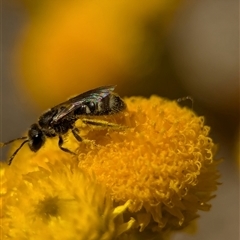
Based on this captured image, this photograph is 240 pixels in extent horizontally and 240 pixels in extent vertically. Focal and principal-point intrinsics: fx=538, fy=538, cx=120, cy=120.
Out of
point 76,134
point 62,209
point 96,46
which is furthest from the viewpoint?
point 96,46

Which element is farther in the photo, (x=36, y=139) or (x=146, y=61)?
(x=146, y=61)

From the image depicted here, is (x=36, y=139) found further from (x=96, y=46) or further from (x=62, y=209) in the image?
(x=96, y=46)

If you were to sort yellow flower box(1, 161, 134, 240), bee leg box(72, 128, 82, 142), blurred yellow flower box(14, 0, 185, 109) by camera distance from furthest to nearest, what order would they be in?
blurred yellow flower box(14, 0, 185, 109) < bee leg box(72, 128, 82, 142) < yellow flower box(1, 161, 134, 240)

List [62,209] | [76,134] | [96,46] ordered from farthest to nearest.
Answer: [96,46]
[76,134]
[62,209]

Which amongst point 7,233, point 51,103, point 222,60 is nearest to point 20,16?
point 51,103

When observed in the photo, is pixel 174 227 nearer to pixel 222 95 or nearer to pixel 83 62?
pixel 83 62

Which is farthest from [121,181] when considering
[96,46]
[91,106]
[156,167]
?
[96,46]

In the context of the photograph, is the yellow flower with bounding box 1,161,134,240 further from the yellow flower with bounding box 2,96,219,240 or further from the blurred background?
the blurred background

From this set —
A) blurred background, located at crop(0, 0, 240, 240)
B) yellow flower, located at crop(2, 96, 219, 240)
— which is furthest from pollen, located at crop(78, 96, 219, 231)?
blurred background, located at crop(0, 0, 240, 240)
